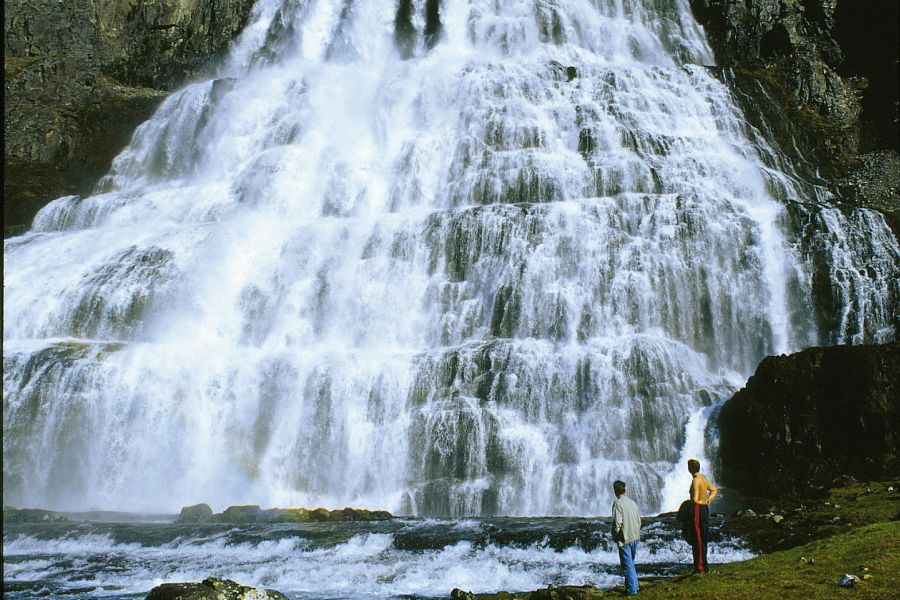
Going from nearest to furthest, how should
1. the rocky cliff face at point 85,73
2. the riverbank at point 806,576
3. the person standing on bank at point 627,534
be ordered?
the riverbank at point 806,576 < the person standing on bank at point 627,534 < the rocky cliff face at point 85,73

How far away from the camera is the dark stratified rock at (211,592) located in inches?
449

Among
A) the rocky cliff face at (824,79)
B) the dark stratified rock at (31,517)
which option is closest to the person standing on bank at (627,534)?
the dark stratified rock at (31,517)

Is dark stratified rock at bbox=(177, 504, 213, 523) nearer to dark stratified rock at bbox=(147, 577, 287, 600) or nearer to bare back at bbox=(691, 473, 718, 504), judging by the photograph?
dark stratified rock at bbox=(147, 577, 287, 600)

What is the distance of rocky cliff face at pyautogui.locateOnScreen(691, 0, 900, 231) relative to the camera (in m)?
42.9

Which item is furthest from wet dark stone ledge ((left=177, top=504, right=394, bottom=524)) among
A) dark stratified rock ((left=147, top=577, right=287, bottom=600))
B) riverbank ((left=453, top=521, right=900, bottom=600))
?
riverbank ((left=453, top=521, right=900, bottom=600))

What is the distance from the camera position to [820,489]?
19.7 m

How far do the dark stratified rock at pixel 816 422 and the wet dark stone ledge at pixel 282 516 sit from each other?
11.2m

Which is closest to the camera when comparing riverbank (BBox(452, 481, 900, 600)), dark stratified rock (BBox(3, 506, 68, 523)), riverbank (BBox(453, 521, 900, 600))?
riverbank (BBox(453, 521, 900, 600))

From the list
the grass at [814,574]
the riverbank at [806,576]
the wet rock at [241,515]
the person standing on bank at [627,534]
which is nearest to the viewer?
the grass at [814,574]

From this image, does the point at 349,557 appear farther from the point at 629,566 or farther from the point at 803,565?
the point at 803,565

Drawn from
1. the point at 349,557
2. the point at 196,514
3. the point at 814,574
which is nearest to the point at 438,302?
the point at 196,514

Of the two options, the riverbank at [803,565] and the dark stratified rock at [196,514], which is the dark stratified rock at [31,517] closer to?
the dark stratified rock at [196,514]

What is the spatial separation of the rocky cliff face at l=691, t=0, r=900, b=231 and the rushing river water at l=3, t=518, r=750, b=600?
29.4 metres

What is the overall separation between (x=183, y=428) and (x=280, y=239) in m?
11.8
